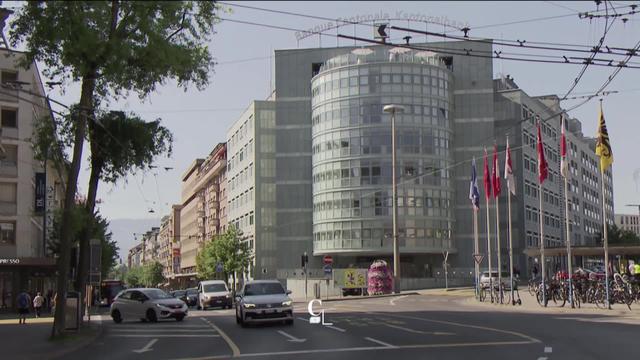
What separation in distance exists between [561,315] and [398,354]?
1504cm

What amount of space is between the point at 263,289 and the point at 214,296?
58.9 ft

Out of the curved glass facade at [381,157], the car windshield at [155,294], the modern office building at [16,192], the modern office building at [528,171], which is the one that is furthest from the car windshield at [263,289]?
the modern office building at [528,171]

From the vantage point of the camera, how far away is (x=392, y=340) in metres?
18.6

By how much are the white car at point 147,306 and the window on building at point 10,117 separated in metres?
22.5

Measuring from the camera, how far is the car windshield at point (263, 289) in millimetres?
26625

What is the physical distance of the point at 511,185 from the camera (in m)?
38.9

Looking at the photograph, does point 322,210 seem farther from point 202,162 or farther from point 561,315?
point 202,162

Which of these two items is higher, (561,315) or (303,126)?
(303,126)

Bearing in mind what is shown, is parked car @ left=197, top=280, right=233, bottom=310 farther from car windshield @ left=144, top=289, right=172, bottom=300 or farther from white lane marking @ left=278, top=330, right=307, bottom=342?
white lane marking @ left=278, top=330, right=307, bottom=342

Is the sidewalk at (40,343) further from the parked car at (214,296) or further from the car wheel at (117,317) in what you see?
the parked car at (214,296)

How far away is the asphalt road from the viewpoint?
15594 millimetres

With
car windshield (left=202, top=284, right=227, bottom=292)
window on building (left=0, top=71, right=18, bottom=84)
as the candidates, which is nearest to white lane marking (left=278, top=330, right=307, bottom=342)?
car windshield (left=202, top=284, right=227, bottom=292)

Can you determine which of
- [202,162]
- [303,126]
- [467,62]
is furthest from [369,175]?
[202,162]

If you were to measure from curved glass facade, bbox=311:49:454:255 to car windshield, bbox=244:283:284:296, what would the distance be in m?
55.3
